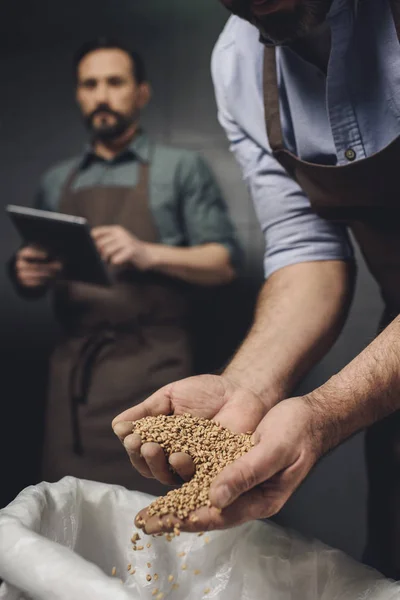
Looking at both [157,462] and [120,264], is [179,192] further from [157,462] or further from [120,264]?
[157,462]

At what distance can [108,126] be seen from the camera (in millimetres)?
1537

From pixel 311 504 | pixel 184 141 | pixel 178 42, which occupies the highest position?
pixel 178 42

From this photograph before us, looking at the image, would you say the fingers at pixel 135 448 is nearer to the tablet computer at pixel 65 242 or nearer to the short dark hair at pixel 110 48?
the tablet computer at pixel 65 242

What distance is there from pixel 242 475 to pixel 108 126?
107 centimetres

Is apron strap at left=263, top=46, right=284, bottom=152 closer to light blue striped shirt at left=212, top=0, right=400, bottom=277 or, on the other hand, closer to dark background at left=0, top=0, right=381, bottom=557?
light blue striped shirt at left=212, top=0, right=400, bottom=277

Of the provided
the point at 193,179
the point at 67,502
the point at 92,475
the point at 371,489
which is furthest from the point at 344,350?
the point at 67,502

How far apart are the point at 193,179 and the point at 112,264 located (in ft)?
0.78

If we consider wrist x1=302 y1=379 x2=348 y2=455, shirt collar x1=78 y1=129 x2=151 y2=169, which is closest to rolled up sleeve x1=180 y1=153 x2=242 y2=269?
shirt collar x1=78 y1=129 x2=151 y2=169

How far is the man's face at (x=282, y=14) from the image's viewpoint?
0.87m

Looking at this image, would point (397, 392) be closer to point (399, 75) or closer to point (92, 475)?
point (399, 75)

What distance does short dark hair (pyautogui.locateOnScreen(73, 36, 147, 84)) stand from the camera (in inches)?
59.9

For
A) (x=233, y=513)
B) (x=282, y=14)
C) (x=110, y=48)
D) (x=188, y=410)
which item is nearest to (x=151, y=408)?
(x=188, y=410)

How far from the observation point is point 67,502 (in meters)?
0.81

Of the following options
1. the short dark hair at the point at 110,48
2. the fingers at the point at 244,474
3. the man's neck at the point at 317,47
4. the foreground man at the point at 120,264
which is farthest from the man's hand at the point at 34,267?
the fingers at the point at 244,474
